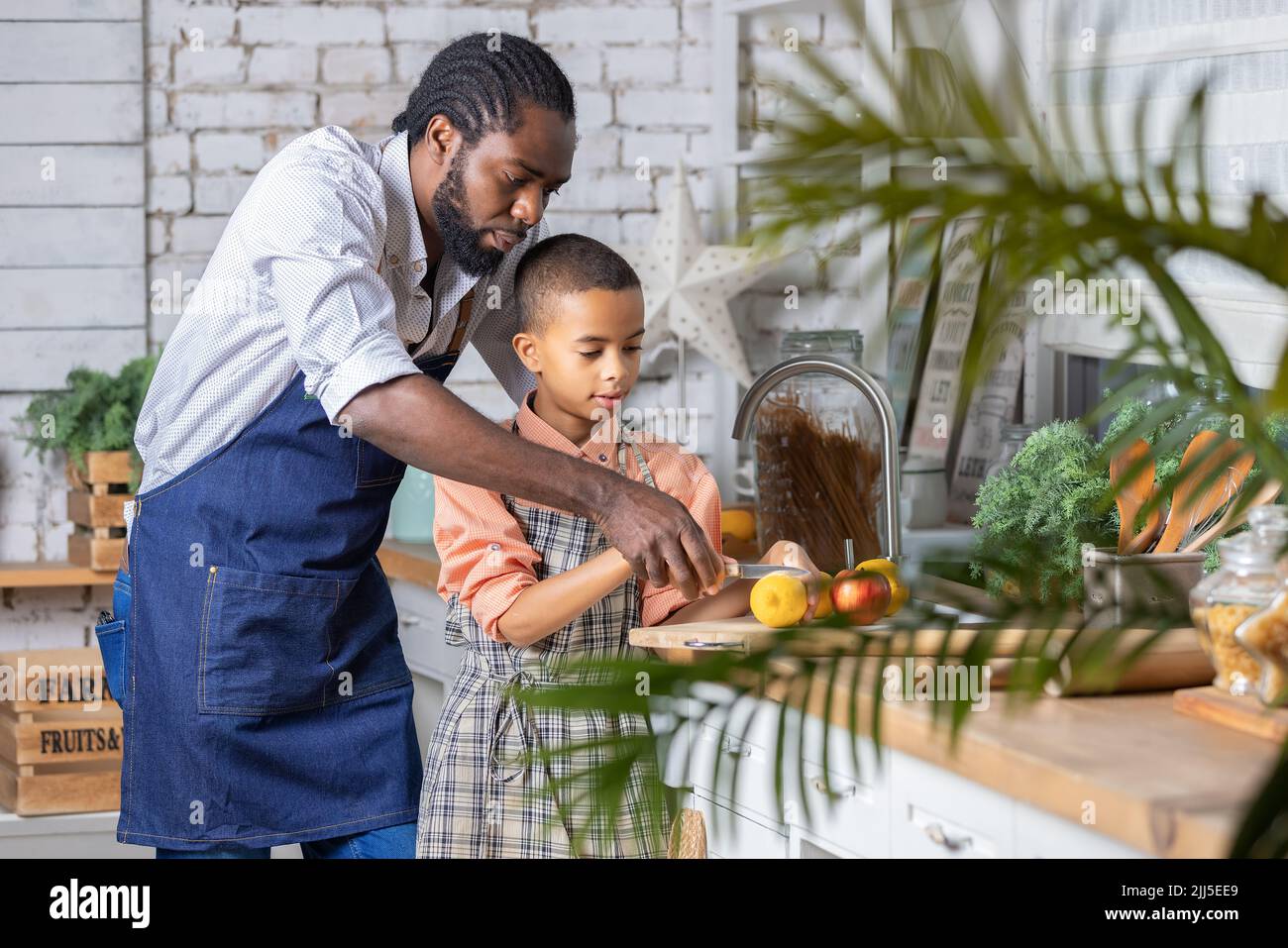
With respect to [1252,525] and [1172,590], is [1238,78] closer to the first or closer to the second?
[1252,525]

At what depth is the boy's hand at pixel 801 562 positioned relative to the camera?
165 cm

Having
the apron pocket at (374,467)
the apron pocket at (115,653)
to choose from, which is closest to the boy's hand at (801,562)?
the apron pocket at (374,467)

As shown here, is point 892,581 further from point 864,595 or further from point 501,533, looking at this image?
point 501,533

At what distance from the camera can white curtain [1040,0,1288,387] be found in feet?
5.97

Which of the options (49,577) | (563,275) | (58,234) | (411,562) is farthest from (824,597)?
(58,234)

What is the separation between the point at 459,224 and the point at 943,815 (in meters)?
0.80

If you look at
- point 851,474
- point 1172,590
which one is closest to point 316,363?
point 1172,590

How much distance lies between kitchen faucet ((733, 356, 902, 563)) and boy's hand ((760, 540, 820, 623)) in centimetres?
18

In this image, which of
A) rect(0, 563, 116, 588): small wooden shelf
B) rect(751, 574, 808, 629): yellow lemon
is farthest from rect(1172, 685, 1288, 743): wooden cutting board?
rect(0, 563, 116, 588): small wooden shelf

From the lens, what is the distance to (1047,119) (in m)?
2.16

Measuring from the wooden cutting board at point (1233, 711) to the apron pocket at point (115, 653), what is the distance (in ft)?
3.77

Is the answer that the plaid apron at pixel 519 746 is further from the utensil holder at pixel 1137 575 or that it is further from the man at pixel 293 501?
the utensil holder at pixel 1137 575

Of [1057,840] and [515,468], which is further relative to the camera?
[515,468]

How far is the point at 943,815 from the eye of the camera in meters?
1.40
